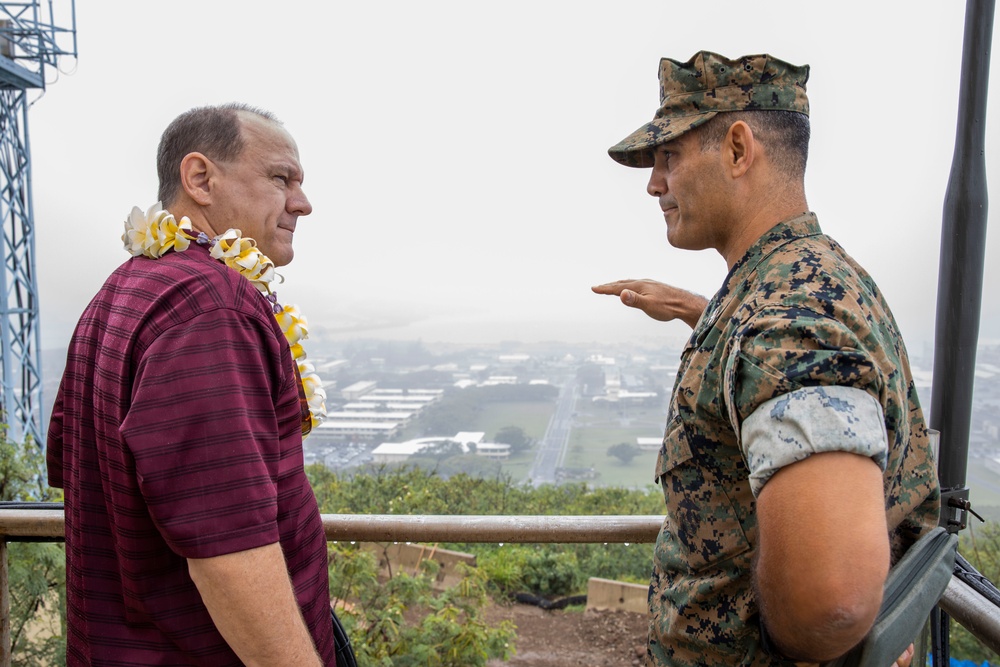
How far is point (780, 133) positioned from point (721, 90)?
13 centimetres

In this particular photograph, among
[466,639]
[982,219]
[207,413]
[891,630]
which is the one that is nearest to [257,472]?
[207,413]

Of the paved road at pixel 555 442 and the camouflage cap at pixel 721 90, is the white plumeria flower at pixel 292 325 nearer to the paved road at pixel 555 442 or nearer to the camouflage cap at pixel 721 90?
the camouflage cap at pixel 721 90

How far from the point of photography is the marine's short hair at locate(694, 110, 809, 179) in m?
1.14

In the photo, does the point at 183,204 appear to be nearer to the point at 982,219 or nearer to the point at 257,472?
the point at 257,472

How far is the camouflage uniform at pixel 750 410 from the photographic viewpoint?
2.73 feet

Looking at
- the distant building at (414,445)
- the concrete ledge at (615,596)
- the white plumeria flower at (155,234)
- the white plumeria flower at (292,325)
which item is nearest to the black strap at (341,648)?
the white plumeria flower at (292,325)

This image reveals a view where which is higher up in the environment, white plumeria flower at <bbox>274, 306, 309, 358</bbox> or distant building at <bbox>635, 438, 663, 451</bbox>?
white plumeria flower at <bbox>274, 306, 309, 358</bbox>

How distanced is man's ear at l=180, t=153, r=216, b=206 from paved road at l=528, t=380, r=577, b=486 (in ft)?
15.8

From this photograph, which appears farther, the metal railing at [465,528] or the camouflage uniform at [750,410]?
the metal railing at [465,528]

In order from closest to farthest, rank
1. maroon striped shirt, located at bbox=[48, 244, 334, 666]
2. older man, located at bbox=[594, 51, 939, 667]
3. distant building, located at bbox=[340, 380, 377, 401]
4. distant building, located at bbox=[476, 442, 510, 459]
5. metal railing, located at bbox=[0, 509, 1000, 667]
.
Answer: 1. older man, located at bbox=[594, 51, 939, 667]
2. maroon striped shirt, located at bbox=[48, 244, 334, 666]
3. metal railing, located at bbox=[0, 509, 1000, 667]
4. distant building, located at bbox=[340, 380, 377, 401]
5. distant building, located at bbox=[476, 442, 510, 459]

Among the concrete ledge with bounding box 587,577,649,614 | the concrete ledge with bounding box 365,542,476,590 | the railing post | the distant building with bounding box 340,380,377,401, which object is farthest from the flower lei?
the distant building with bounding box 340,380,377,401

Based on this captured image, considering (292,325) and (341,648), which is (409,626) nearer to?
(341,648)

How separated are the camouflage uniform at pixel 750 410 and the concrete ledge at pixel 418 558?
2408mm

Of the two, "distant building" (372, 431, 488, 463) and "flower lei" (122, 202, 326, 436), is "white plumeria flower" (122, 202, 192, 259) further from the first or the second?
"distant building" (372, 431, 488, 463)
